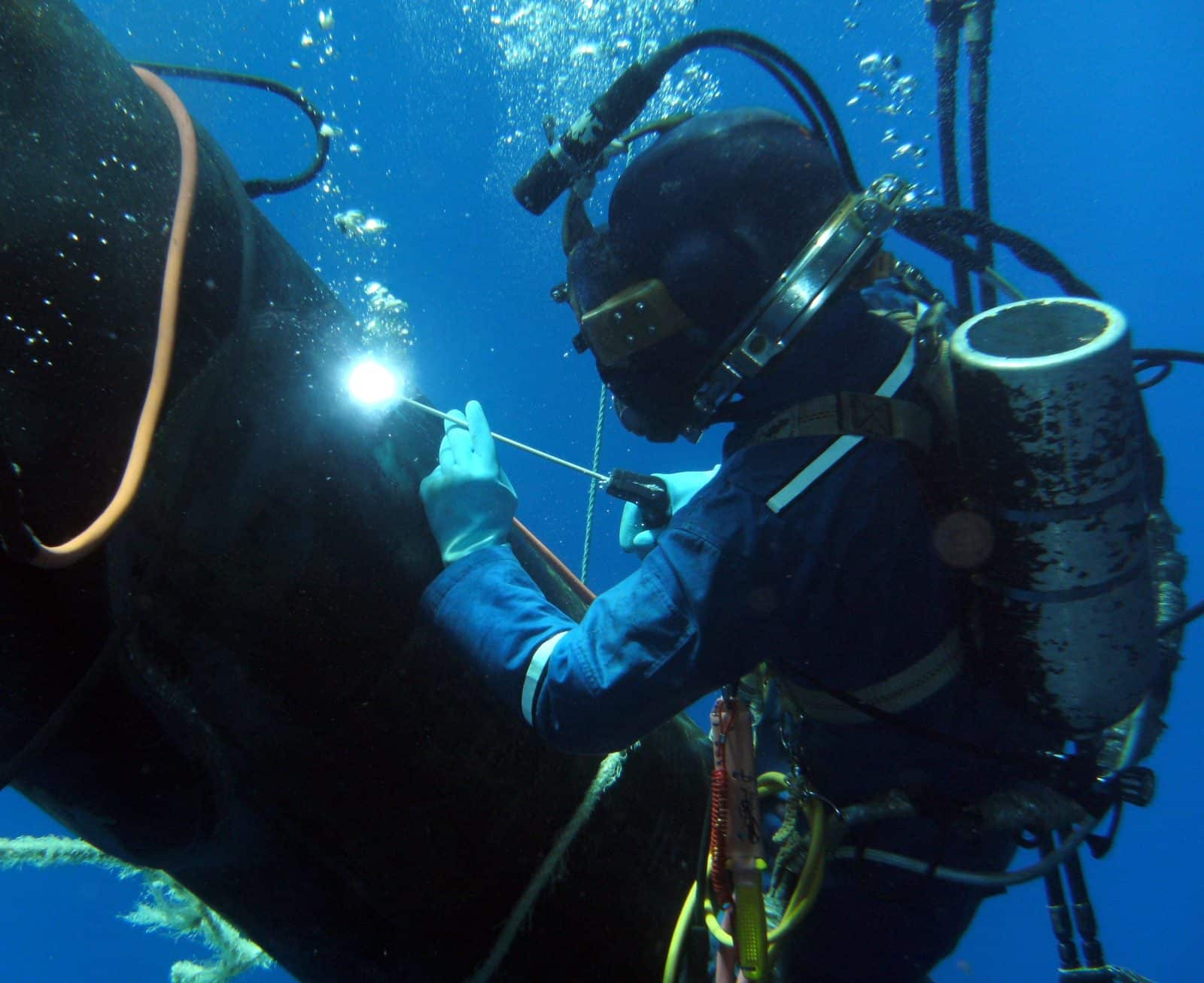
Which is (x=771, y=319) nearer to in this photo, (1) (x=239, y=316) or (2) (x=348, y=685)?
(1) (x=239, y=316)

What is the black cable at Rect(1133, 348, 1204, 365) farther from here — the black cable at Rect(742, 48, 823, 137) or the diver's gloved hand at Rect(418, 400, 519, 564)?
the diver's gloved hand at Rect(418, 400, 519, 564)

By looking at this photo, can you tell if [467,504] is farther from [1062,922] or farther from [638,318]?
[1062,922]

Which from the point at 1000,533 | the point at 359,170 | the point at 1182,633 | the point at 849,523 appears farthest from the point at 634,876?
the point at 359,170

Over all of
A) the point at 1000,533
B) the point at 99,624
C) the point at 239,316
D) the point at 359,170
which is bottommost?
the point at 99,624

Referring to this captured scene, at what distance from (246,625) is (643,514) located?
1.61 m

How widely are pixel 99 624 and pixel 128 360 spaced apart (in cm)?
42

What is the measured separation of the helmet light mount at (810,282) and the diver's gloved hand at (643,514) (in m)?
1.19

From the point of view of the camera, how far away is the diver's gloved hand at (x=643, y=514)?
9.19 ft

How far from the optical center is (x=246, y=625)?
1.37m

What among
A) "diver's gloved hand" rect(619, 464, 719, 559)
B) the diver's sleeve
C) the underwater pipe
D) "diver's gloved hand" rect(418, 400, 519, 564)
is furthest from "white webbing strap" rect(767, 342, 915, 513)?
"diver's gloved hand" rect(619, 464, 719, 559)

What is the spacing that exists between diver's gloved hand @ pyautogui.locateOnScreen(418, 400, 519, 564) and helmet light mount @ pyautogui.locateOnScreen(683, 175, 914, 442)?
2.14ft

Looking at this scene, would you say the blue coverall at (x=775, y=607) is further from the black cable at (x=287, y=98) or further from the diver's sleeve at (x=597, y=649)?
the black cable at (x=287, y=98)

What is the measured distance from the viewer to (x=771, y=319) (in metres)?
1.51

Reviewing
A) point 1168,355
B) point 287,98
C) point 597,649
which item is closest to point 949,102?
point 1168,355
